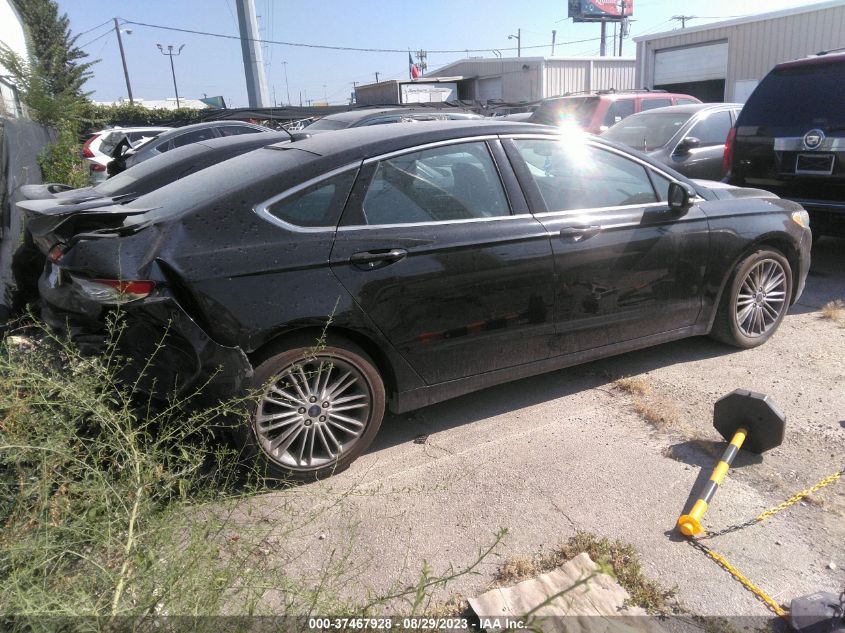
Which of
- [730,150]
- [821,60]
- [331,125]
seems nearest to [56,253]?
[730,150]

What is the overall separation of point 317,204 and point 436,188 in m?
0.71

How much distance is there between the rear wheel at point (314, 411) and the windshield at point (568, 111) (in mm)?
9592

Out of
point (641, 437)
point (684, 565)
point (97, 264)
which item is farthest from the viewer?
point (641, 437)

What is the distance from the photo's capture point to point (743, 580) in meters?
2.60

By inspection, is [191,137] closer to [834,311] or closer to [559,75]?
[834,311]

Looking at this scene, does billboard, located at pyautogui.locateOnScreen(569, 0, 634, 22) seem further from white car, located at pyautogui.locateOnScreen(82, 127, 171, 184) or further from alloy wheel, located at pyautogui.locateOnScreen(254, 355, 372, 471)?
alloy wheel, located at pyautogui.locateOnScreen(254, 355, 372, 471)

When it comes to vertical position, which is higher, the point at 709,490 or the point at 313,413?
the point at 313,413

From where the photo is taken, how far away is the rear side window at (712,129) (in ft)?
29.2

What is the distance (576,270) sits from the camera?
391 cm

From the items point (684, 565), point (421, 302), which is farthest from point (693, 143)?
point (684, 565)

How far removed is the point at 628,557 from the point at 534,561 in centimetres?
39

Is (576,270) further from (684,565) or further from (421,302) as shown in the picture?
(684,565)

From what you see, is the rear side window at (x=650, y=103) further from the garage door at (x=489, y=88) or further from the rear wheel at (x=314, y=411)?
the garage door at (x=489, y=88)

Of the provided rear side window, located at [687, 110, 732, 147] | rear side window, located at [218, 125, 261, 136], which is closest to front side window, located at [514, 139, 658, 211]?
rear side window, located at [687, 110, 732, 147]
